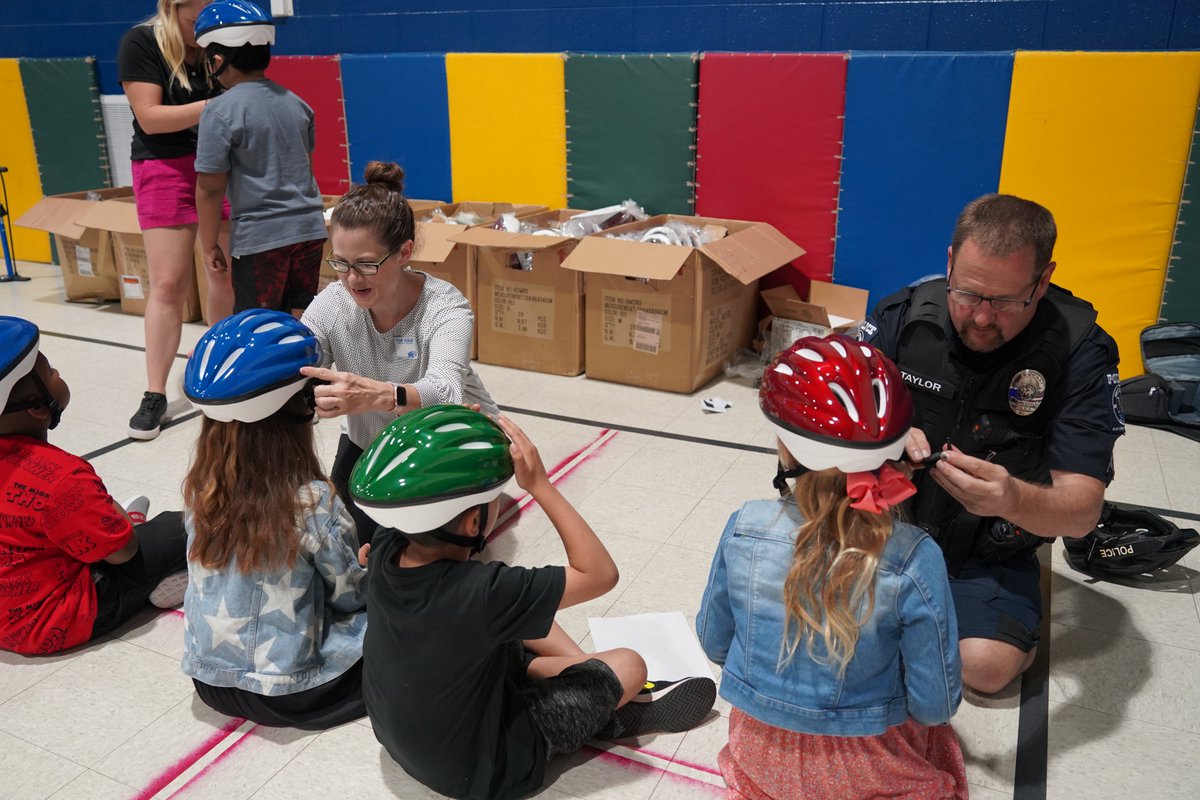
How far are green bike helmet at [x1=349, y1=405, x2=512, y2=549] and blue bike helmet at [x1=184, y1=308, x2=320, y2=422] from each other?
45 centimetres

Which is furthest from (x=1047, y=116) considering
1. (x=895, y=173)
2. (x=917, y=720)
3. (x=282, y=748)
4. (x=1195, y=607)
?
(x=282, y=748)

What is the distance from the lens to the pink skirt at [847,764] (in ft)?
5.37

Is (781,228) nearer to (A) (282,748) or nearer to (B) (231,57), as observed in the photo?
(B) (231,57)

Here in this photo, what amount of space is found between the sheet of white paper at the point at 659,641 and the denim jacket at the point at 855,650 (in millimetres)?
647

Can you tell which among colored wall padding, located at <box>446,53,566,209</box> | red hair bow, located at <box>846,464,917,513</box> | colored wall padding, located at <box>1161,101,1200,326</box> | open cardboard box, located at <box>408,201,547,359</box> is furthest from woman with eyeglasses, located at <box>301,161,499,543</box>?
colored wall padding, located at <box>1161,101,1200,326</box>

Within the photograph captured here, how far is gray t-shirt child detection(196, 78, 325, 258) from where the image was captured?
11.1ft

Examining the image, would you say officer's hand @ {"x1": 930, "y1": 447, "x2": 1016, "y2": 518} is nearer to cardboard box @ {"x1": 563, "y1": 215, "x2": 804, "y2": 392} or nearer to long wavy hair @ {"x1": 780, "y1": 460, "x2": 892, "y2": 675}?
long wavy hair @ {"x1": 780, "y1": 460, "x2": 892, "y2": 675}

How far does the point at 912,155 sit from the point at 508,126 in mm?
2158

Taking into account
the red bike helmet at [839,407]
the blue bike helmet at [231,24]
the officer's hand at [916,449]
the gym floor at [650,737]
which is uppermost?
the blue bike helmet at [231,24]

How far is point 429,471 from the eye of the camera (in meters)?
1.59

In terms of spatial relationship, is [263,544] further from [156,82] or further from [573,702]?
[156,82]

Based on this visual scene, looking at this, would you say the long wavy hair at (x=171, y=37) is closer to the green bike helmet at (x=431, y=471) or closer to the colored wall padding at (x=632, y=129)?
the colored wall padding at (x=632, y=129)

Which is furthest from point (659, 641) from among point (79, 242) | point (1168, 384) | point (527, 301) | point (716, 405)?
point (79, 242)

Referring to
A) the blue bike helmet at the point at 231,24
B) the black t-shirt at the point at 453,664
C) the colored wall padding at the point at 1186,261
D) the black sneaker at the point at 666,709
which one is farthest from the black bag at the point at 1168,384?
the blue bike helmet at the point at 231,24
